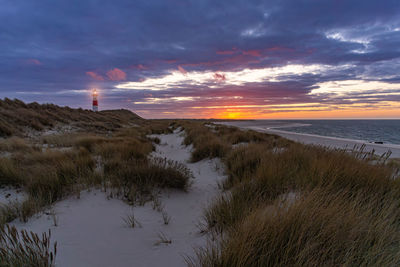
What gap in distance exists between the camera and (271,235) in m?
1.55

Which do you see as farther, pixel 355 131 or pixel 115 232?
pixel 355 131

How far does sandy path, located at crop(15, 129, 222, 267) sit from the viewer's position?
196cm

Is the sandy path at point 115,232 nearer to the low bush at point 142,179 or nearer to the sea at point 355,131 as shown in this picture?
the low bush at point 142,179

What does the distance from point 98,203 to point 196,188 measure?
6.53 feet

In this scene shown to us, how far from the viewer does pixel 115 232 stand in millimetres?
2432

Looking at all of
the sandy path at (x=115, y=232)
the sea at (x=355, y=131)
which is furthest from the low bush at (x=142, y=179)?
the sea at (x=355, y=131)

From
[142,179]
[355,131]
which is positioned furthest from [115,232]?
[355,131]

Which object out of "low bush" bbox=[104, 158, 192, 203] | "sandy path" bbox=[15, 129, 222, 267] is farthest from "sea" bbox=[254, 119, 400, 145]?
"sandy path" bbox=[15, 129, 222, 267]

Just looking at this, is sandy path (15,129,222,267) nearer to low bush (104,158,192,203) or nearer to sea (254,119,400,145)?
low bush (104,158,192,203)

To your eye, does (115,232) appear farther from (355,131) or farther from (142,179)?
(355,131)

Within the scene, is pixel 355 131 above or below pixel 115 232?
above

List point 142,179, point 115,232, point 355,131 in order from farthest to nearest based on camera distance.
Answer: point 355,131
point 142,179
point 115,232

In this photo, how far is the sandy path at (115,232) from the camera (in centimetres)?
196

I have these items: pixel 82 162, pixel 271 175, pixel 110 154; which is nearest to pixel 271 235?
pixel 271 175
